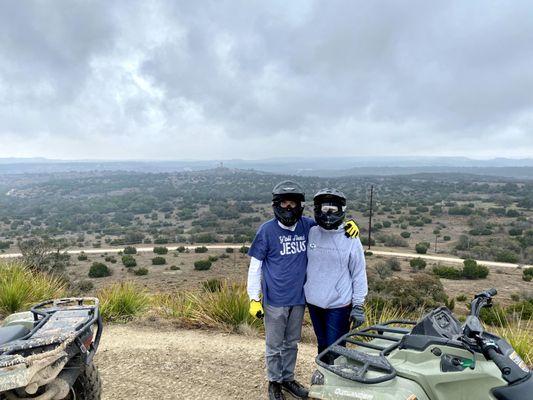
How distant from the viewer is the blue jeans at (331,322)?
12.8 ft

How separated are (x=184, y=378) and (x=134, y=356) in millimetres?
936

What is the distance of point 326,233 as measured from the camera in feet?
13.1

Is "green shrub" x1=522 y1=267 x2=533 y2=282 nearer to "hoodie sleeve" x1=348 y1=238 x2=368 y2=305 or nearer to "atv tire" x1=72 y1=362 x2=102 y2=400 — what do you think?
"hoodie sleeve" x1=348 y1=238 x2=368 y2=305

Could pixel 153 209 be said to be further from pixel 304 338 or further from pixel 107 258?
pixel 304 338

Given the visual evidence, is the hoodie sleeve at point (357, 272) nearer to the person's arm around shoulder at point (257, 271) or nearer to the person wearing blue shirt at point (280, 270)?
the person wearing blue shirt at point (280, 270)

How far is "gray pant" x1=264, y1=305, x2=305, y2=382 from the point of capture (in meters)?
4.03

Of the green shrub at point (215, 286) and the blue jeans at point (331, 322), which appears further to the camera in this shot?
the green shrub at point (215, 286)

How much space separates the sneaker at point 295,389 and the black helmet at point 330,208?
161 cm

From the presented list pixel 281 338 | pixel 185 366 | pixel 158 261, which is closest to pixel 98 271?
pixel 158 261

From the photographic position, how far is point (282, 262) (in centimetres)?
399

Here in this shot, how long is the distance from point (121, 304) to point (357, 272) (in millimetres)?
5323

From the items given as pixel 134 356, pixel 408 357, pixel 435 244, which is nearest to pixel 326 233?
pixel 408 357

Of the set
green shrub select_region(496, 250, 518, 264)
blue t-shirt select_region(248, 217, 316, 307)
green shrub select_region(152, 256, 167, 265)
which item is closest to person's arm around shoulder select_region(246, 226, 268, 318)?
blue t-shirt select_region(248, 217, 316, 307)

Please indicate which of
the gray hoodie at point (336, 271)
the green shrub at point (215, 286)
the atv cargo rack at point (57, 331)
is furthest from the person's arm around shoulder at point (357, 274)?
the green shrub at point (215, 286)
